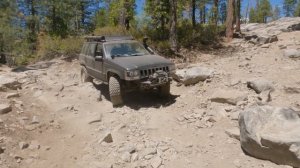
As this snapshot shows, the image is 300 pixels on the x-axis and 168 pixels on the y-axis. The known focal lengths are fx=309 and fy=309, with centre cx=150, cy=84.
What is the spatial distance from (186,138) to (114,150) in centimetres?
166

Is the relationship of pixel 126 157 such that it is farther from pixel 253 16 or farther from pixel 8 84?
pixel 253 16

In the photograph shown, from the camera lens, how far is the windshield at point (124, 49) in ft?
31.8

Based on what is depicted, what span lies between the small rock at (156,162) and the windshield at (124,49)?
4291 mm

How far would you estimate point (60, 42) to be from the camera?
1872 centimetres

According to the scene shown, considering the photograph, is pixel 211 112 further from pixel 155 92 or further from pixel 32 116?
pixel 32 116

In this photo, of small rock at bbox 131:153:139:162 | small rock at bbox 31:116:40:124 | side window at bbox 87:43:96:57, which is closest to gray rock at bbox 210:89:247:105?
small rock at bbox 131:153:139:162

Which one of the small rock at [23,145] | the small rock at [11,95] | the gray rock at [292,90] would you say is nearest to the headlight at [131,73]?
the small rock at [23,145]

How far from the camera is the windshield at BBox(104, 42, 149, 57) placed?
969cm

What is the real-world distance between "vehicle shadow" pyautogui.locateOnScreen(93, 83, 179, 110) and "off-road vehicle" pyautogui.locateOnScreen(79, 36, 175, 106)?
25cm

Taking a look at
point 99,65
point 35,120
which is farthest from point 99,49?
point 35,120

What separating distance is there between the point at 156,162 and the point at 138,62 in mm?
3573

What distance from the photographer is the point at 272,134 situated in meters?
5.64

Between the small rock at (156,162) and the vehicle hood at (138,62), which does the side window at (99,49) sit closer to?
the vehicle hood at (138,62)

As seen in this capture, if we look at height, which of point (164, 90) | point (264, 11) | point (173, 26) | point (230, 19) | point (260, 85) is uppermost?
point (264, 11)
